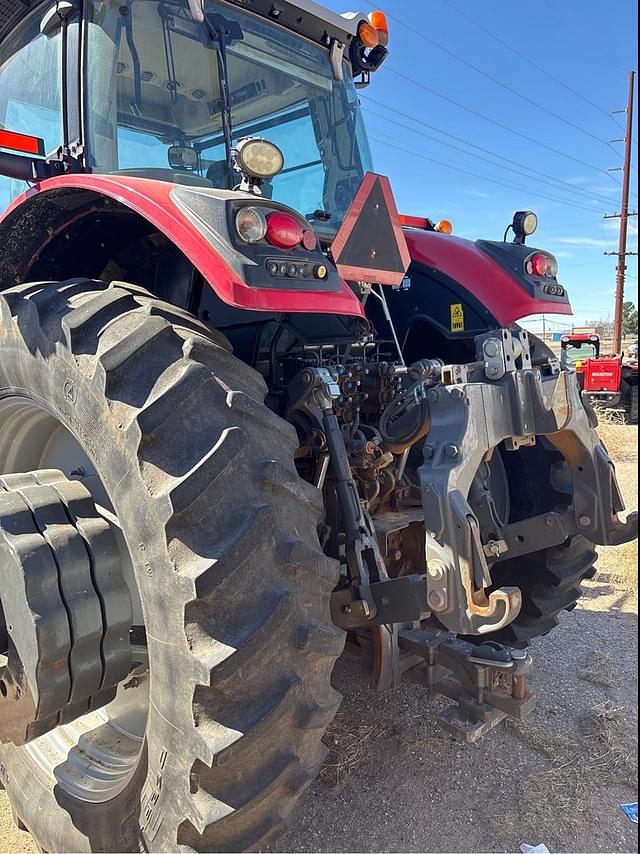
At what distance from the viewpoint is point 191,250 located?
167cm

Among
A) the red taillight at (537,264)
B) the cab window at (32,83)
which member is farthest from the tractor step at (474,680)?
the cab window at (32,83)

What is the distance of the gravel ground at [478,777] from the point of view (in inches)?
87.5

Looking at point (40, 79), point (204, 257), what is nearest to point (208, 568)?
point (204, 257)

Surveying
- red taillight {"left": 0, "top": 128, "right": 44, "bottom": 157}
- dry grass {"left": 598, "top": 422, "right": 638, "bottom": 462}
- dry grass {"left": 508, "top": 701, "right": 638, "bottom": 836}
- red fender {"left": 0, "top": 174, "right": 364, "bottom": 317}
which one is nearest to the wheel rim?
red fender {"left": 0, "top": 174, "right": 364, "bottom": 317}

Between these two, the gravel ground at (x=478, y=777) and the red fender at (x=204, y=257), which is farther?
the gravel ground at (x=478, y=777)

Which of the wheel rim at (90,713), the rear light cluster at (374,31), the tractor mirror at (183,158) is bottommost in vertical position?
the wheel rim at (90,713)

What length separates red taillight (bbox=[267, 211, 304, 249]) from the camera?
1725 mm

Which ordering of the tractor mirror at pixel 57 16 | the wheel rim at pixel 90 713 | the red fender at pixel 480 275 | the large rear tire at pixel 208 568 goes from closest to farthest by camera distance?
the large rear tire at pixel 208 568
the wheel rim at pixel 90 713
the tractor mirror at pixel 57 16
the red fender at pixel 480 275

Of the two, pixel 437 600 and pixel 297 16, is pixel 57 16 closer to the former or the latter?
pixel 297 16

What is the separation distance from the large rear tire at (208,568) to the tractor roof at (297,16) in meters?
1.62

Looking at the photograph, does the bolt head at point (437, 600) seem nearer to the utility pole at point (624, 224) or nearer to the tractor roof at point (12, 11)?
the tractor roof at point (12, 11)

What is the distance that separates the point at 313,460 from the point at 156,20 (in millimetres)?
1721

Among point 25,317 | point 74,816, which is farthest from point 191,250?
point 74,816

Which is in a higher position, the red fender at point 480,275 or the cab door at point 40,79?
the cab door at point 40,79
